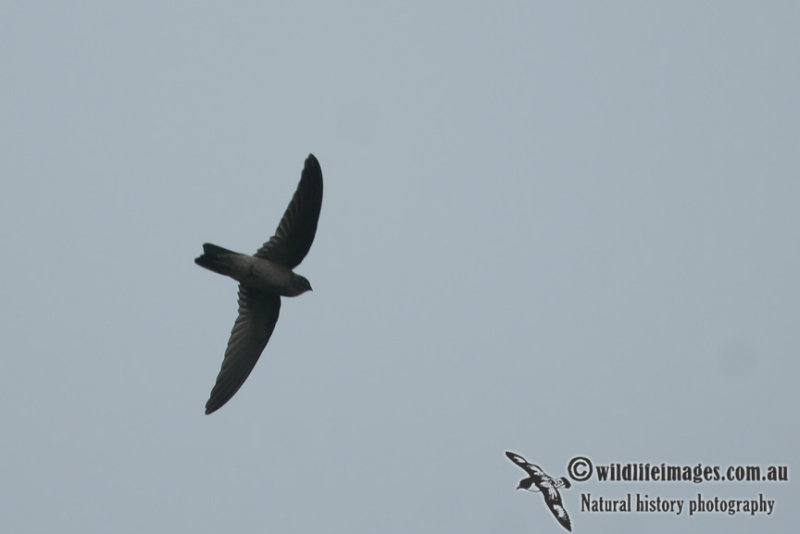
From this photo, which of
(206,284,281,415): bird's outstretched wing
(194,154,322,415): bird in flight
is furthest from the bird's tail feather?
(206,284,281,415): bird's outstretched wing

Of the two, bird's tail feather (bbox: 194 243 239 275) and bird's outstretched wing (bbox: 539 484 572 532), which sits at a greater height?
bird's tail feather (bbox: 194 243 239 275)

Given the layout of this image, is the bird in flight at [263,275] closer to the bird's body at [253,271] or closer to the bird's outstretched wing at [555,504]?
the bird's body at [253,271]

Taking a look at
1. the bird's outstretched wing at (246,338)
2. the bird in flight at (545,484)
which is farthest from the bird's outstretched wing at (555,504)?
the bird's outstretched wing at (246,338)

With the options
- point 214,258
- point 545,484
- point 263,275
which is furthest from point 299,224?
point 545,484

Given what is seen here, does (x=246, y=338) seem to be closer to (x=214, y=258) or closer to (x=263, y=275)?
(x=263, y=275)

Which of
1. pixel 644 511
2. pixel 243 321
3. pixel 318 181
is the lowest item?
pixel 644 511

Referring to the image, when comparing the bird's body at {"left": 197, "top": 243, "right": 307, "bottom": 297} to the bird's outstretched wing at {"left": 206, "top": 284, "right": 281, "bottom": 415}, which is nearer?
the bird's body at {"left": 197, "top": 243, "right": 307, "bottom": 297}

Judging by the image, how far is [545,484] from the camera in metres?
17.0

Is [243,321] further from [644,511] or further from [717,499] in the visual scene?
[717,499]

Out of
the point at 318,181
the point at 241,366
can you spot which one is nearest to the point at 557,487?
the point at 241,366

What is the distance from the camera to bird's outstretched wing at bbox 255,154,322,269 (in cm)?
A: 1268

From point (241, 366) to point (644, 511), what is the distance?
7.30 meters

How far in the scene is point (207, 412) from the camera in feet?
44.0

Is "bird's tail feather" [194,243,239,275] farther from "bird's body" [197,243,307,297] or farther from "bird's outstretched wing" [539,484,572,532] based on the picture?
"bird's outstretched wing" [539,484,572,532]
